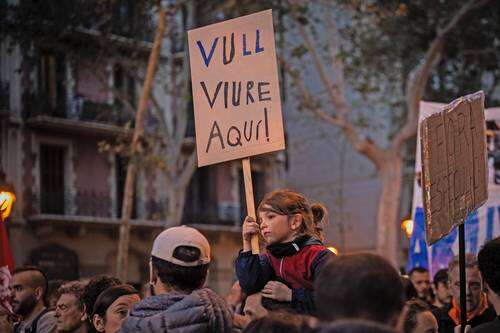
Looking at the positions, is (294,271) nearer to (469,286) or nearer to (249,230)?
(249,230)

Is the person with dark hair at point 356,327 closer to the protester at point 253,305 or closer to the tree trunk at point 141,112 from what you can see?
the protester at point 253,305

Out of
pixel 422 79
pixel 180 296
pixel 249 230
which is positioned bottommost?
pixel 180 296

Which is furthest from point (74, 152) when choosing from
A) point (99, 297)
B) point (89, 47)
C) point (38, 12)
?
point (99, 297)

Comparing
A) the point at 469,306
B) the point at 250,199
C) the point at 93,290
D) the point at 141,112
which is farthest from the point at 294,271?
the point at 141,112

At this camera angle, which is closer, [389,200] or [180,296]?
[180,296]

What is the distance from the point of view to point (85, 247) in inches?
1195

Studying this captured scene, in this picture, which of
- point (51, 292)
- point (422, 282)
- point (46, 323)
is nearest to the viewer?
point (46, 323)

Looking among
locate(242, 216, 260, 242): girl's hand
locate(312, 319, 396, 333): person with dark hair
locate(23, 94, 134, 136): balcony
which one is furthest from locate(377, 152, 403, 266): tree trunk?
locate(312, 319, 396, 333): person with dark hair

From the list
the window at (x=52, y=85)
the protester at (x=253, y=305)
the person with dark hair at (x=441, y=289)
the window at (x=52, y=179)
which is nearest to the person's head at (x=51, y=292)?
the protester at (x=253, y=305)

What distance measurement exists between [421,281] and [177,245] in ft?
18.9

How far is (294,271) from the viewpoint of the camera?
5387 mm

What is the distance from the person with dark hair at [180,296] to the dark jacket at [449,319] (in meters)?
3.06

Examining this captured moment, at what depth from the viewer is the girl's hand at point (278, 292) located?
5242mm

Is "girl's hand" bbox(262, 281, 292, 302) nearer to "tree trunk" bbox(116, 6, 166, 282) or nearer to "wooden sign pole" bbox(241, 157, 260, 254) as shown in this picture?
"wooden sign pole" bbox(241, 157, 260, 254)
